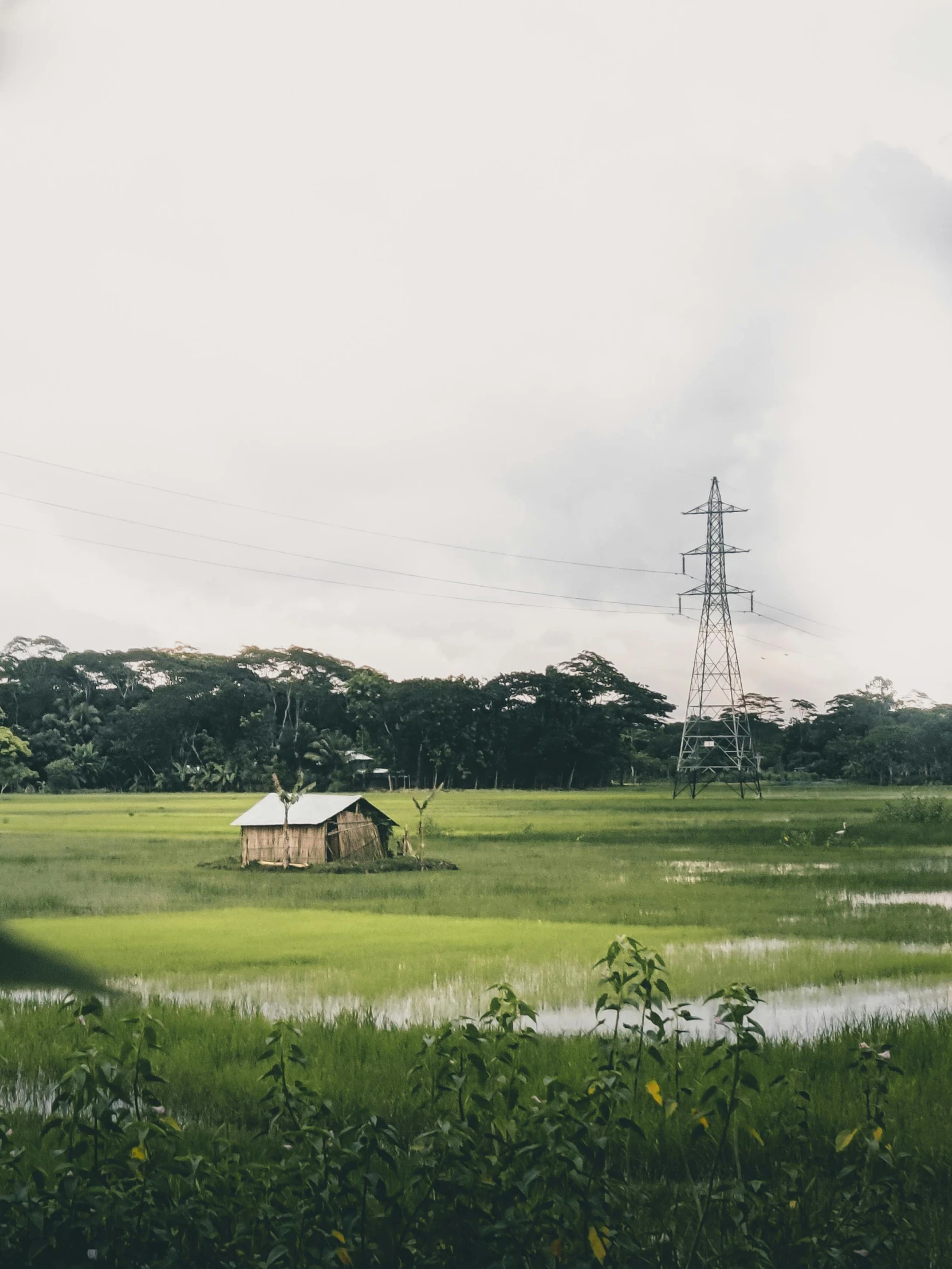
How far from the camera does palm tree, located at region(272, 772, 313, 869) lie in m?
13.6

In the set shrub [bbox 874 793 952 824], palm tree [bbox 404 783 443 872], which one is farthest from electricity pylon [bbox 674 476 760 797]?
shrub [bbox 874 793 952 824]

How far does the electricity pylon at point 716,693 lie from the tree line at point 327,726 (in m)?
1.04

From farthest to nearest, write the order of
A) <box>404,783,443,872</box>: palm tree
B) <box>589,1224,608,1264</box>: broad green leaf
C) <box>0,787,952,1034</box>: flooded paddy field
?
<box>404,783,443,872</box>: palm tree < <box>0,787,952,1034</box>: flooded paddy field < <box>589,1224,608,1264</box>: broad green leaf

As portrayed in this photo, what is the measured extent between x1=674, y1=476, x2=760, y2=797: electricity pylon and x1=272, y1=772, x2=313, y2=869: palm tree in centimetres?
504

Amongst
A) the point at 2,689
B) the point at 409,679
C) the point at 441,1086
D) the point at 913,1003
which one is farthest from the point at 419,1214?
the point at 2,689

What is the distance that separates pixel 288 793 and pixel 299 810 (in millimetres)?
662

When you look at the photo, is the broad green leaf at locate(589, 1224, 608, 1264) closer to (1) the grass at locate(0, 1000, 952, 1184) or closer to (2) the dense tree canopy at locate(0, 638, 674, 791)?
(1) the grass at locate(0, 1000, 952, 1184)

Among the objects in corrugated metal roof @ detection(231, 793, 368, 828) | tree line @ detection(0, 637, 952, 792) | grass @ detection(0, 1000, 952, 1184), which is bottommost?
grass @ detection(0, 1000, 952, 1184)

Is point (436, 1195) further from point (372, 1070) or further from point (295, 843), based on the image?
point (295, 843)

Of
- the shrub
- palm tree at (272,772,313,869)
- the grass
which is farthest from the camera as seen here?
the shrub

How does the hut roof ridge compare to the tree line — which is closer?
the tree line

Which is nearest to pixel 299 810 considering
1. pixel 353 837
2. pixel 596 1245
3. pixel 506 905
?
pixel 353 837

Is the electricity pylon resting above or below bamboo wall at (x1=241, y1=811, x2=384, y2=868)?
above

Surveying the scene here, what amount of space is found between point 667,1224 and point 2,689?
11611 mm
